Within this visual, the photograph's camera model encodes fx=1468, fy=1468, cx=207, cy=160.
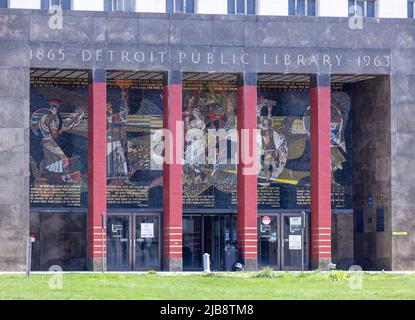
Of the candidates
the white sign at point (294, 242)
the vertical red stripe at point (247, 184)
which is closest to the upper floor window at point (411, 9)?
the vertical red stripe at point (247, 184)

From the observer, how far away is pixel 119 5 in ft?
232

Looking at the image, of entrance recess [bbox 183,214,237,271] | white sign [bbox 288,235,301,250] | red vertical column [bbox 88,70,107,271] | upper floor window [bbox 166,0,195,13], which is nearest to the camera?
red vertical column [bbox 88,70,107,271]

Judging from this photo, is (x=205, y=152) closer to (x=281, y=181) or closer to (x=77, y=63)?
(x=281, y=181)

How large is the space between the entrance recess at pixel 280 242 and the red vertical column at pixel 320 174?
3.67 metres

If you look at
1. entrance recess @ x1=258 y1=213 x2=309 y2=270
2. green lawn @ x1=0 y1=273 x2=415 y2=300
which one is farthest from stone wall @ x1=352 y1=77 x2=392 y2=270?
green lawn @ x1=0 y1=273 x2=415 y2=300

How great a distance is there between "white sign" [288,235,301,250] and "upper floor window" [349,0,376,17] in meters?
11.6

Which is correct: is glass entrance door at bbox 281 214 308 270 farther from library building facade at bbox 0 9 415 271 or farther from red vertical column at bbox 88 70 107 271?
red vertical column at bbox 88 70 107 271

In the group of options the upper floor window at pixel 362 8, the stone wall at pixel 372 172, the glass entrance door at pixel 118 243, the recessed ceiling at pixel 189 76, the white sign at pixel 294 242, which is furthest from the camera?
the white sign at pixel 294 242

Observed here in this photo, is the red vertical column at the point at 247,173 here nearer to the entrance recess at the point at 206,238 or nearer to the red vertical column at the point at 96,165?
the entrance recess at the point at 206,238

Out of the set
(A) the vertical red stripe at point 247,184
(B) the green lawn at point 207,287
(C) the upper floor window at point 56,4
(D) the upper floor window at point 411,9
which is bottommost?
(B) the green lawn at point 207,287

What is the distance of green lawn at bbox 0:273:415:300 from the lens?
141 ft

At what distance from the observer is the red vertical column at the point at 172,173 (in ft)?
223

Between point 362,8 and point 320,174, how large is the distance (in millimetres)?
9193

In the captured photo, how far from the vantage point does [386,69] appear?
71500mm
